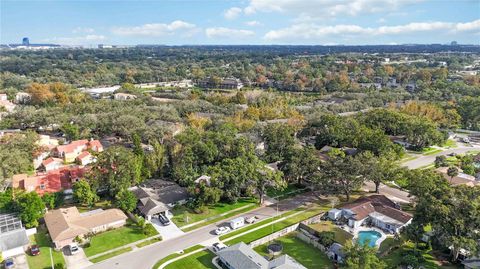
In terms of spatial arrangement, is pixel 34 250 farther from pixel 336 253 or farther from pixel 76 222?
pixel 336 253

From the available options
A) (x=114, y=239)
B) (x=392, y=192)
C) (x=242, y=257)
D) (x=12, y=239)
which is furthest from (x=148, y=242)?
(x=392, y=192)

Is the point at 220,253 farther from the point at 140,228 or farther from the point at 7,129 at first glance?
the point at 7,129

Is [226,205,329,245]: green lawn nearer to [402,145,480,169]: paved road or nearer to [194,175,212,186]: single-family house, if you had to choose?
[194,175,212,186]: single-family house

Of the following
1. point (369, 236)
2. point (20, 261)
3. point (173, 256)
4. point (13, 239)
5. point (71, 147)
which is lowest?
point (173, 256)

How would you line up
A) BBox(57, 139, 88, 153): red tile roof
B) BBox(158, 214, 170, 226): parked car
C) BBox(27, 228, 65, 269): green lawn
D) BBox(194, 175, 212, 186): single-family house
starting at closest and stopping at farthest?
1. BBox(27, 228, 65, 269): green lawn
2. BBox(158, 214, 170, 226): parked car
3. BBox(194, 175, 212, 186): single-family house
4. BBox(57, 139, 88, 153): red tile roof

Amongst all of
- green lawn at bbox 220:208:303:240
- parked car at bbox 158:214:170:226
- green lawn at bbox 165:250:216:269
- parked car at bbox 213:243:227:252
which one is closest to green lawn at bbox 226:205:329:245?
green lawn at bbox 220:208:303:240

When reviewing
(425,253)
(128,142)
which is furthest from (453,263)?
(128,142)

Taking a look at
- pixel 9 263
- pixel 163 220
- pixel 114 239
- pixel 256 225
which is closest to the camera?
pixel 9 263
